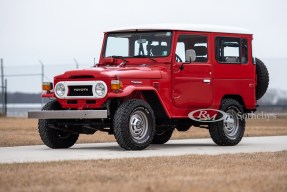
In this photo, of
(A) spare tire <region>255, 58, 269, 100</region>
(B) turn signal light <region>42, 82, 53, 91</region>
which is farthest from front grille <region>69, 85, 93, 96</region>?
(A) spare tire <region>255, 58, 269, 100</region>

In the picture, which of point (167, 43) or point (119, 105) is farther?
point (167, 43)

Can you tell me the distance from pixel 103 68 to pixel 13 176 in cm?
589

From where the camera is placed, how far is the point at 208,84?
707 inches

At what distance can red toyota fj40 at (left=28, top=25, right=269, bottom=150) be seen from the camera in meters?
16.1

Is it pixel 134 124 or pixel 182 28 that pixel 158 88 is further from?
pixel 182 28

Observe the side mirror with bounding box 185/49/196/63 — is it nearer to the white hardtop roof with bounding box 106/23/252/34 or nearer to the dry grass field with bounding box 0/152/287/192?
the white hardtop roof with bounding box 106/23/252/34

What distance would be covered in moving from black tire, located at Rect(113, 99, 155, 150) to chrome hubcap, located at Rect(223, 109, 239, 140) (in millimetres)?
2521

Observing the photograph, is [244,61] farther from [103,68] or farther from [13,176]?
[13,176]

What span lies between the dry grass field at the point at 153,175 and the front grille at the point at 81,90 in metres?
2.78

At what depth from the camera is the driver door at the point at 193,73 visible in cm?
1731

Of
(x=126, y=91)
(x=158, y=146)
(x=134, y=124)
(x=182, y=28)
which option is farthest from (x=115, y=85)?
(x=158, y=146)

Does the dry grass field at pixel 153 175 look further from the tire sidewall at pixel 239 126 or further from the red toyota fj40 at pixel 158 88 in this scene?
the tire sidewall at pixel 239 126

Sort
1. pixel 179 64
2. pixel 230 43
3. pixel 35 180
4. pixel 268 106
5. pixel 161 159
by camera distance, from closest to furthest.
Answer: pixel 35 180
pixel 161 159
pixel 179 64
pixel 230 43
pixel 268 106

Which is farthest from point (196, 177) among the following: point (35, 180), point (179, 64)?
point (179, 64)
